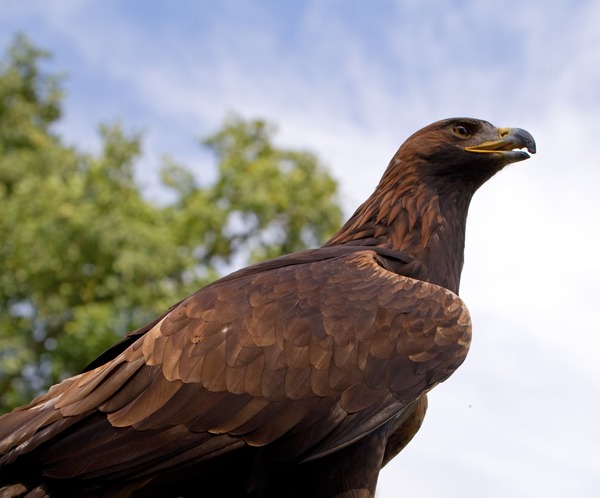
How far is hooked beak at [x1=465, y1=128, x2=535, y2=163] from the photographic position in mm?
5562

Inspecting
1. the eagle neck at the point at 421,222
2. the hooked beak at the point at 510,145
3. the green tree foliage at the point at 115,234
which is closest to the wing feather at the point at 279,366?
the eagle neck at the point at 421,222

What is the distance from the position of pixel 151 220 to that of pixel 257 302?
21158mm

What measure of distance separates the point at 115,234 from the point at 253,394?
18.4m

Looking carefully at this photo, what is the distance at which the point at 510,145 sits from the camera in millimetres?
5598

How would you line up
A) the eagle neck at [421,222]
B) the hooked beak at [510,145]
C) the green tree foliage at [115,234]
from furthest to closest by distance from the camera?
the green tree foliage at [115,234], the hooked beak at [510,145], the eagle neck at [421,222]

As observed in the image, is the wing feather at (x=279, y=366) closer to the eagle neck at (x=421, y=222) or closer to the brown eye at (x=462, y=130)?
the eagle neck at (x=421, y=222)

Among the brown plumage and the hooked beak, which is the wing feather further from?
the hooked beak

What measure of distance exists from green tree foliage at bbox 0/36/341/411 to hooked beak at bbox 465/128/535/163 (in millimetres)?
15954

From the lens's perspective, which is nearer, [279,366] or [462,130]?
[279,366]

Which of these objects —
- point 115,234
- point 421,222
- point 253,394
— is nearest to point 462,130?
point 421,222

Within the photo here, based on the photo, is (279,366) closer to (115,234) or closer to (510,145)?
(510,145)

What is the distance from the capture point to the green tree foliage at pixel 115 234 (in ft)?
71.7

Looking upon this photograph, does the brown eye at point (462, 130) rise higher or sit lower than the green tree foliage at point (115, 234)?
lower

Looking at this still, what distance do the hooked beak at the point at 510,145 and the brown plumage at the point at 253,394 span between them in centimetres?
126
